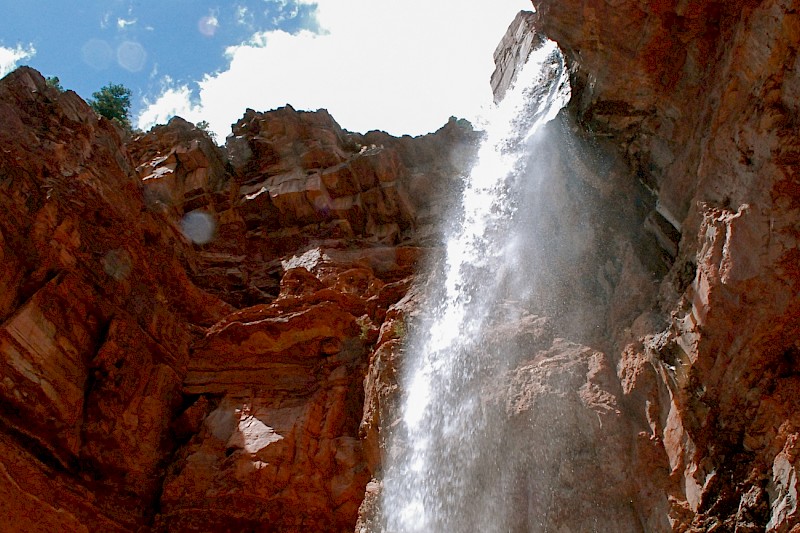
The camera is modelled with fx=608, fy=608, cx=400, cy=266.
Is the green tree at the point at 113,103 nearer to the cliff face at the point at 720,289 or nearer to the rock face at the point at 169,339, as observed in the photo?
the rock face at the point at 169,339

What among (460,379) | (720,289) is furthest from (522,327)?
(720,289)

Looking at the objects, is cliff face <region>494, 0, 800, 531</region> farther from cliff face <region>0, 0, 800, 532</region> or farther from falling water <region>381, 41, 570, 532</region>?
falling water <region>381, 41, 570, 532</region>

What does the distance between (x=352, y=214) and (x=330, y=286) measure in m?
4.43

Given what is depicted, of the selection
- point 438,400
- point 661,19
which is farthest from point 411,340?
point 661,19

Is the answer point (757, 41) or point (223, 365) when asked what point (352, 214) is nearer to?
point (223, 365)

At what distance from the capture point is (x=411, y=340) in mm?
13328

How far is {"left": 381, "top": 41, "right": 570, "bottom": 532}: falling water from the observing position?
10.3 metres

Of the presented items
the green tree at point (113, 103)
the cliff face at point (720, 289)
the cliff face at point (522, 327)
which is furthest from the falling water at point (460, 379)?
the green tree at point (113, 103)

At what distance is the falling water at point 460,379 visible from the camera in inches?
407

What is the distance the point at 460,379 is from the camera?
12086 millimetres

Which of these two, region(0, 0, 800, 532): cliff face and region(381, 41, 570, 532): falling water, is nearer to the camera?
region(0, 0, 800, 532): cliff face

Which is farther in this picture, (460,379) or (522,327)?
(460,379)

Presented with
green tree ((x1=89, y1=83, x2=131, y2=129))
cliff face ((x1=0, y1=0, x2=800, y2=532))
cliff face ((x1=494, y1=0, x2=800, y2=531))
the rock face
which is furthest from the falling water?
green tree ((x1=89, y1=83, x2=131, y2=129))

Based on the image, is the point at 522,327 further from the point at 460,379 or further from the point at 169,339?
the point at 169,339
